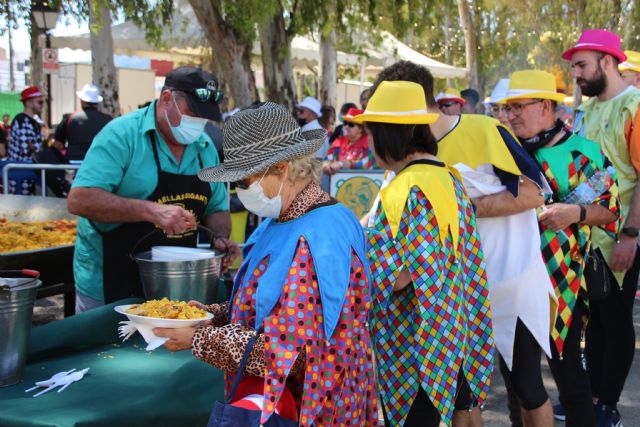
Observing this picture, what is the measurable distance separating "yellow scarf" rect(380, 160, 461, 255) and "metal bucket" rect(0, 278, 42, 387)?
4.70 ft

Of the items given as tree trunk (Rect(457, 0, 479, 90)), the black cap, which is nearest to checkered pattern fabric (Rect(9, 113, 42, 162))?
the black cap

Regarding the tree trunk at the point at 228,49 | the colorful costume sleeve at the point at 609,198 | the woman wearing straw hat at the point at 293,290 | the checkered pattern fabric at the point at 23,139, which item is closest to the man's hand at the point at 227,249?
the woman wearing straw hat at the point at 293,290

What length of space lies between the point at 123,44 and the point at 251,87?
14.6 ft

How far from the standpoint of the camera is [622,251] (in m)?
4.73

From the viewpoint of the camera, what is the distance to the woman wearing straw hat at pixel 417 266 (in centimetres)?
313

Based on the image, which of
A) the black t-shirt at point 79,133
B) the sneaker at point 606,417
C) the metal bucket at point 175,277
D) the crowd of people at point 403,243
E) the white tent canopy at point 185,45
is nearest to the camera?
the crowd of people at point 403,243

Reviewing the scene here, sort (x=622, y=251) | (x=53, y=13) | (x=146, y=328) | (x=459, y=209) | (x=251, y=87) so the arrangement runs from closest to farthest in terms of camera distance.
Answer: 1. (x=146, y=328)
2. (x=459, y=209)
3. (x=622, y=251)
4. (x=251, y=87)
5. (x=53, y=13)

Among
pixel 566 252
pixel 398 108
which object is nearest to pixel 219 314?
pixel 398 108

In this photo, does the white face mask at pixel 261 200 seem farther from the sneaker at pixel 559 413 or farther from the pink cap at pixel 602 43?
the sneaker at pixel 559 413

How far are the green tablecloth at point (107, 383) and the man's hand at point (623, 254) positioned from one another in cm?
253

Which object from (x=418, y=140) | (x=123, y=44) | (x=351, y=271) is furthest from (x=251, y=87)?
(x=351, y=271)

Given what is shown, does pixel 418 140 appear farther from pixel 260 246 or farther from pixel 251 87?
pixel 251 87

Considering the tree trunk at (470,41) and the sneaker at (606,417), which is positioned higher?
the tree trunk at (470,41)

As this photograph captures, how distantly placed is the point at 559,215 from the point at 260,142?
1.88 metres
